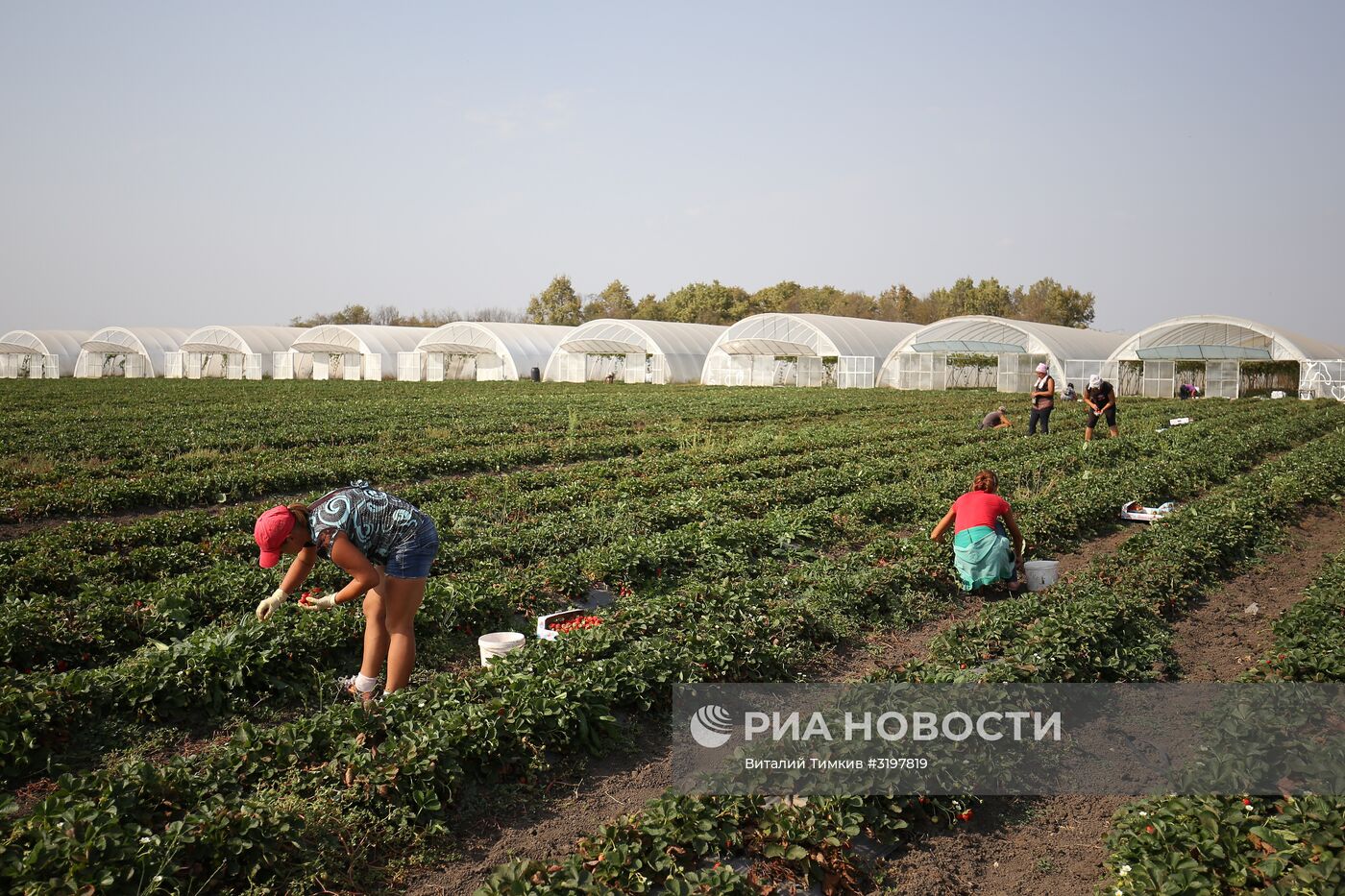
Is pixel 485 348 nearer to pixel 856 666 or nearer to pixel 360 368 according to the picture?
pixel 360 368

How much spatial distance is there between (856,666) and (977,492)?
107 inches

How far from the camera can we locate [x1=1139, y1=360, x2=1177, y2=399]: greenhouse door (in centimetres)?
4491

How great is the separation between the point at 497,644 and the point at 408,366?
180 feet

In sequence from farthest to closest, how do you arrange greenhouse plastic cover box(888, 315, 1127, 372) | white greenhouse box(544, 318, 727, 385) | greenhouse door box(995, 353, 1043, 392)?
1. white greenhouse box(544, 318, 727, 385)
2. greenhouse door box(995, 353, 1043, 392)
3. greenhouse plastic cover box(888, 315, 1127, 372)

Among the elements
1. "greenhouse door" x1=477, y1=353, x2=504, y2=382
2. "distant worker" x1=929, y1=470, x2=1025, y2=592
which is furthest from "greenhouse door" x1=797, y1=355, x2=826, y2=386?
"distant worker" x1=929, y1=470, x2=1025, y2=592

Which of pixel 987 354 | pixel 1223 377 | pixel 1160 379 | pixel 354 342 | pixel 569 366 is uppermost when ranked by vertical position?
pixel 354 342

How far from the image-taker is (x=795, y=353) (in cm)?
5212

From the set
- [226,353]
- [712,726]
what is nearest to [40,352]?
[226,353]

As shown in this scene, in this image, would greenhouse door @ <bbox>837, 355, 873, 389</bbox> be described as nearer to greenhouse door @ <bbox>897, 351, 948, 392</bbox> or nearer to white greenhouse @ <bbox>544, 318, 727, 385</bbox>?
greenhouse door @ <bbox>897, 351, 948, 392</bbox>

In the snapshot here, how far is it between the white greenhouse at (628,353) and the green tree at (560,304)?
41.3 m

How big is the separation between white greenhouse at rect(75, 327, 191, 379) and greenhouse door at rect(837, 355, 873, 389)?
45.8m

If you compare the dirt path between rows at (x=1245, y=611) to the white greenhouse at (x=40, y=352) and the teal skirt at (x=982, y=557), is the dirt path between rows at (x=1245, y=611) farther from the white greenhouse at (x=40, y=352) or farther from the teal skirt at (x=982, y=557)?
the white greenhouse at (x=40, y=352)

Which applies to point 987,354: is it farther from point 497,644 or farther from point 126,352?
point 126,352

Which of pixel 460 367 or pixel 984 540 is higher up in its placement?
pixel 460 367
